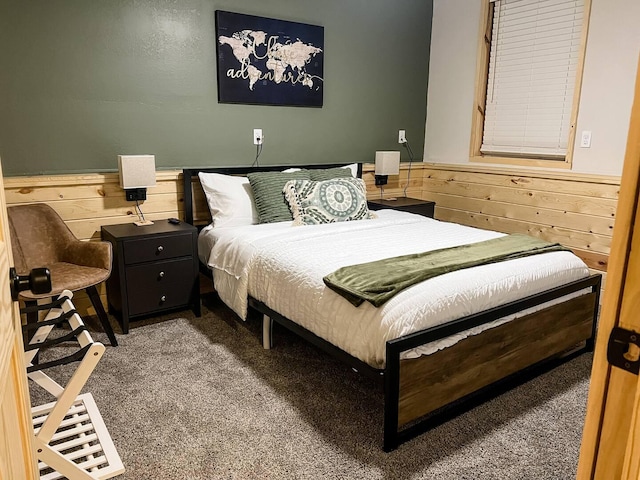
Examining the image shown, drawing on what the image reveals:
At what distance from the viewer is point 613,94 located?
10.9 feet

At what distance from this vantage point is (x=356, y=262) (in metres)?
2.45

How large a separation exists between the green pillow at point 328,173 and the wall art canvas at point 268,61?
60 centimetres

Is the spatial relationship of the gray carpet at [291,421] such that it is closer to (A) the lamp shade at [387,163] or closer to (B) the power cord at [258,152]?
(B) the power cord at [258,152]

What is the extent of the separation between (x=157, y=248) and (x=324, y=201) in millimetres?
1150

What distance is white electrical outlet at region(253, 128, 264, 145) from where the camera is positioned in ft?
12.4

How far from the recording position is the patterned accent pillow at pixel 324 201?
3.32 metres

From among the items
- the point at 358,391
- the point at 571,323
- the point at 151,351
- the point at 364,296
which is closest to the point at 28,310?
the point at 151,351

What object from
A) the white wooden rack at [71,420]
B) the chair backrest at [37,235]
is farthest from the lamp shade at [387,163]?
the white wooden rack at [71,420]

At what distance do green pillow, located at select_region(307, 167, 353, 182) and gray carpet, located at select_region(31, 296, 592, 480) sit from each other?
4.68 ft

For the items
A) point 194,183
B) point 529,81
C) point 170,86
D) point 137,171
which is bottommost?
point 194,183

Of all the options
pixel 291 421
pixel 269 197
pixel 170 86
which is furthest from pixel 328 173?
pixel 291 421

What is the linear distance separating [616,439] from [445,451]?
4.49ft

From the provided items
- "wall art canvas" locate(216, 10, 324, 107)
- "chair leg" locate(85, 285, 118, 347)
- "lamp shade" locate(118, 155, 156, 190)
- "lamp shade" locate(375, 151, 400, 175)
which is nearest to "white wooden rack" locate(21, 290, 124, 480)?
"chair leg" locate(85, 285, 118, 347)

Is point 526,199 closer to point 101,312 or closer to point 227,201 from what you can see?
point 227,201
